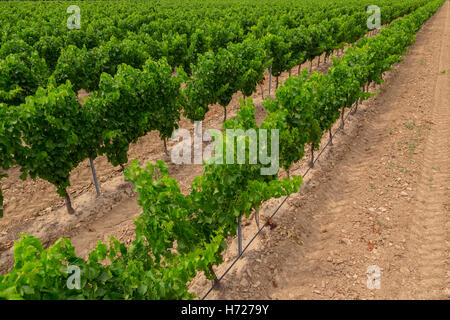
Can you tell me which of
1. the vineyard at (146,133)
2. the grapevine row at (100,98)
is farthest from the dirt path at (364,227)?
the grapevine row at (100,98)

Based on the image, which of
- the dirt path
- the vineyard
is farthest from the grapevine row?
the dirt path

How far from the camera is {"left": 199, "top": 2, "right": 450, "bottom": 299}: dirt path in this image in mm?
6949

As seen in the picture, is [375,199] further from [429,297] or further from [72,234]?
[72,234]

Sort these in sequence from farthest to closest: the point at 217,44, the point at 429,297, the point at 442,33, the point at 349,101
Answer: the point at 442,33 → the point at 217,44 → the point at 349,101 → the point at 429,297

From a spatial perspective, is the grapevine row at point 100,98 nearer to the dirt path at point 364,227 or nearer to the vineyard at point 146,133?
the vineyard at point 146,133

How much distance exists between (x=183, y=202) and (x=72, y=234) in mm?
5012

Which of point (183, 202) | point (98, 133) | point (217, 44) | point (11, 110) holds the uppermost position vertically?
point (217, 44)

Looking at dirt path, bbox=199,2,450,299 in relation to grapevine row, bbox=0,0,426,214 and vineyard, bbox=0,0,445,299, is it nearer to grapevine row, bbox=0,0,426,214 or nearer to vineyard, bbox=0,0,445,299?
vineyard, bbox=0,0,445,299

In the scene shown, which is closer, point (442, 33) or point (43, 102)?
point (43, 102)

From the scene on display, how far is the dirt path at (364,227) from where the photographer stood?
695 centimetres

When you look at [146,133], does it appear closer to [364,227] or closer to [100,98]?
[100,98]

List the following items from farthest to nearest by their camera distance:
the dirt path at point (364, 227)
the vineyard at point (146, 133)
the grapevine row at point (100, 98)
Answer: the grapevine row at point (100, 98) → the dirt path at point (364, 227) → the vineyard at point (146, 133)

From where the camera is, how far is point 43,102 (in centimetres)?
715

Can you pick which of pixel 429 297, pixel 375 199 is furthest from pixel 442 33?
pixel 429 297
